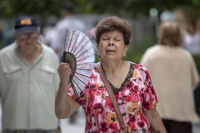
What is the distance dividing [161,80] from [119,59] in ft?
9.84

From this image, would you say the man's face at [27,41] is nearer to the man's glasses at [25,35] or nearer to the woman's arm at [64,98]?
the man's glasses at [25,35]

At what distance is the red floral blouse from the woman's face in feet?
0.58

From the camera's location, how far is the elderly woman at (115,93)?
12.7 feet

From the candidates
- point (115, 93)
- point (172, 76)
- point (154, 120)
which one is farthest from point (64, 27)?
point (115, 93)

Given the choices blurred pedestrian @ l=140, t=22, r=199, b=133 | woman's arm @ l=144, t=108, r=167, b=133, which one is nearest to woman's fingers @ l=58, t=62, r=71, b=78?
woman's arm @ l=144, t=108, r=167, b=133

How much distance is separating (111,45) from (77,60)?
30 centimetres

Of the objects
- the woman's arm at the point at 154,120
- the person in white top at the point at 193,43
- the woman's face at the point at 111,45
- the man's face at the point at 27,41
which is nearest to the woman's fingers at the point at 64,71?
the woman's face at the point at 111,45

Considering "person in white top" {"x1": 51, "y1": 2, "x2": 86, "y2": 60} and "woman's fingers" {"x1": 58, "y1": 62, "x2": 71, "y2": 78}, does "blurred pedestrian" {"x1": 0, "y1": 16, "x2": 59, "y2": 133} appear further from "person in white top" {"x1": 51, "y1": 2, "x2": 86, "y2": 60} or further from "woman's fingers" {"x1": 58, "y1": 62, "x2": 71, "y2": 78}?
"person in white top" {"x1": 51, "y1": 2, "x2": 86, "y2": 60}

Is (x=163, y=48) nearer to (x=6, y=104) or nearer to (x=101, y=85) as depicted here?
(x=6, y=104)

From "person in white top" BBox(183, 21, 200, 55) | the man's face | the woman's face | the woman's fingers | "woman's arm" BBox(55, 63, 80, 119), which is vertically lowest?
"woman's arm" BBox(55, 63, 80, 119)

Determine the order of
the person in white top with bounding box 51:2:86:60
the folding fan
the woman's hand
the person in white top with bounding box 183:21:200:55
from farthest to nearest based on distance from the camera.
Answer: the person in white top with bounding box 183:21:200:55 → the person in white top with bounding box 51:2:86:60 → the folding fan → the woman's hand

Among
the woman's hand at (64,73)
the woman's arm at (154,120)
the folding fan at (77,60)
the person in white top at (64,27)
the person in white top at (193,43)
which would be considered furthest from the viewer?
the person in white top at (193,43)

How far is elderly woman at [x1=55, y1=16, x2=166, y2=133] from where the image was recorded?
388 cm

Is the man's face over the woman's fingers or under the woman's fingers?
over
